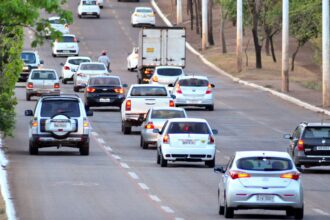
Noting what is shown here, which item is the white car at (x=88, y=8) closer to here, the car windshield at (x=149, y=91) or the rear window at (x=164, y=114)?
the car windshield at (x=149, y=91)

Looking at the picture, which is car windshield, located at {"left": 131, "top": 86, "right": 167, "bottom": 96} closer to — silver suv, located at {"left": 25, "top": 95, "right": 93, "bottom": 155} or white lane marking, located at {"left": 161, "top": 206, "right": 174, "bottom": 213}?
silver suv, located at {"left": 25, "top": 95, "right": 93, "bottom": 155}

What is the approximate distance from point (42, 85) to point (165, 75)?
665 cm

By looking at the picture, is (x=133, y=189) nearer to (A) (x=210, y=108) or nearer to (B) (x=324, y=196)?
(B) (x=324, y=196)

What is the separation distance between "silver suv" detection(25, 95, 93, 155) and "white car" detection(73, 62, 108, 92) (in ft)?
95.2

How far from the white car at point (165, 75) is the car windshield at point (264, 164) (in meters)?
42.6

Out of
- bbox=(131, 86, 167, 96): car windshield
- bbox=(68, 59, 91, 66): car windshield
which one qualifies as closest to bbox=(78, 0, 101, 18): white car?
bbox=(68, 59, 91, 66): car windshield

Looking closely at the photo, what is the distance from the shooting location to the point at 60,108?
39875 mm

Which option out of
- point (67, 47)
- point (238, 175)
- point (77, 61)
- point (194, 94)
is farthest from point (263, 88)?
point (238, 175)

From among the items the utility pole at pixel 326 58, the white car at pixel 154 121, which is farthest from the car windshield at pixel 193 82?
the white car at pixel 154 121

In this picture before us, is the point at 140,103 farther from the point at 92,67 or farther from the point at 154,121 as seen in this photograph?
the point at 92,67

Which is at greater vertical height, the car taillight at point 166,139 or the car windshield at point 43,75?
the car windshield at point 43,75

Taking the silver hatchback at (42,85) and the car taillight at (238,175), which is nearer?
the car taillight at (238,175)

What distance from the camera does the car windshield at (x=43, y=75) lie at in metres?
65.2

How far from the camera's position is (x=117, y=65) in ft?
293
